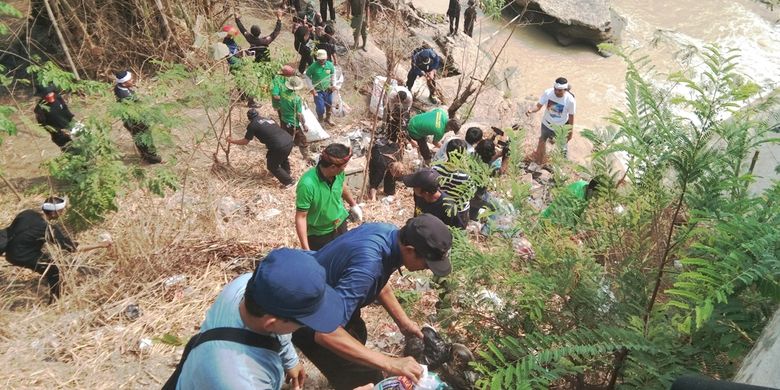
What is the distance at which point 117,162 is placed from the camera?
211 inches

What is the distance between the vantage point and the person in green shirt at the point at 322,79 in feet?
23.8

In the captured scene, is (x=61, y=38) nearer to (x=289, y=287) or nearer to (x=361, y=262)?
(x=361, y=262)

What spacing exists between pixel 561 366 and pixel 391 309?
952 mm

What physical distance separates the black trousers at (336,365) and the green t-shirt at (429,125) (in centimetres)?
371

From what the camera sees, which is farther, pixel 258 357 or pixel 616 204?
pixel 616 204

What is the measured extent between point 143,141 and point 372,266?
4245 millimetres

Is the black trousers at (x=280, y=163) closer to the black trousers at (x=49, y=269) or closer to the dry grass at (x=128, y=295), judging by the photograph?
the dry grass at (x=128, y=295)

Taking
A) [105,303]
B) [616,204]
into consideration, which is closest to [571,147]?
[616,204]

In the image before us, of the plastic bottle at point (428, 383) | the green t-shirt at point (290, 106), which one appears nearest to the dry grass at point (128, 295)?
the plastic bottle at point (428, 383)

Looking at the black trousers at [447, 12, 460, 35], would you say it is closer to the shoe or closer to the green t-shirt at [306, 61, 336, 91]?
the green t-shirt at [306, 61, 336, 91]

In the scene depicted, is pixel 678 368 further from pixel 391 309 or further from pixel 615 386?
pixel 391 309

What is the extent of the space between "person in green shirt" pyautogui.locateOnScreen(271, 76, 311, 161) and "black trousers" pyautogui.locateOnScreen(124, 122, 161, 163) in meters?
1.57

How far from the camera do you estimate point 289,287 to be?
6.35 feet

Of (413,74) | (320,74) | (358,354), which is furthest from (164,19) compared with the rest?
(358,354)
